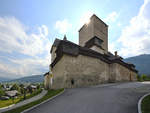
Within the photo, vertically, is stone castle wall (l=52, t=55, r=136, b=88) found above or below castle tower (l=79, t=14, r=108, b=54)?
below

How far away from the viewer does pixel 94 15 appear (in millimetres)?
31547

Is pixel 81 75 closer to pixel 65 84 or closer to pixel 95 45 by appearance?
pixel 65 84

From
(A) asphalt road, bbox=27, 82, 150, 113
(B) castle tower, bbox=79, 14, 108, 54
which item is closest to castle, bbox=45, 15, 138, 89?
A: (B) castle tower, bbox=79, 14, 108, 54

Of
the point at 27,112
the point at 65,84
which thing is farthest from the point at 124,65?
the point at 27,112

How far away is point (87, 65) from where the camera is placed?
20.7 meters

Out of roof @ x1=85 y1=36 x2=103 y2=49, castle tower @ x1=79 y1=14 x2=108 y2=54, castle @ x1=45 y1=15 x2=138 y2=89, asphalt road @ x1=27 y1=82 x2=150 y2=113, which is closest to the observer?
asphalt road @ x1=27 y1=82 x2=150 y2=113

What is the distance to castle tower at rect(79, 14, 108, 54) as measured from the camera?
1160 inches

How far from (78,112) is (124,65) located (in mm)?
27148

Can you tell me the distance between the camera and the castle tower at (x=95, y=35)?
96.7 feet

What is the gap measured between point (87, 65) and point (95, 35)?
46.6 ft

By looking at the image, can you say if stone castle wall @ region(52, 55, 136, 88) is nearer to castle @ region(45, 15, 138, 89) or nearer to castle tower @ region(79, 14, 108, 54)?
castle @ region(45, 15, 138, 89)

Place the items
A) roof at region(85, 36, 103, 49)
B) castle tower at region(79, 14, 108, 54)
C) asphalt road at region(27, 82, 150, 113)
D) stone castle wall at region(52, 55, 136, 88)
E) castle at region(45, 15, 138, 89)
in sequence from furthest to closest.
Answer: castle tower at region(79, 14, 108, 54)
roof at region(85, 36, 103, 49)
castle at region(45, 15, 138, 89)
stone castle wall at region(52, 55, 136, 88)
asphalt road at region(27, 82, 150, 113)

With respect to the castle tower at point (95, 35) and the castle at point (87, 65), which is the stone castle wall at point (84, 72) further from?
the castle tower at point (95, 35)

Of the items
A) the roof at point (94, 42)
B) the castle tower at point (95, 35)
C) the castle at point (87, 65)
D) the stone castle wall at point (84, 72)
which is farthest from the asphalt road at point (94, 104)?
the roof at point (94, 42)
